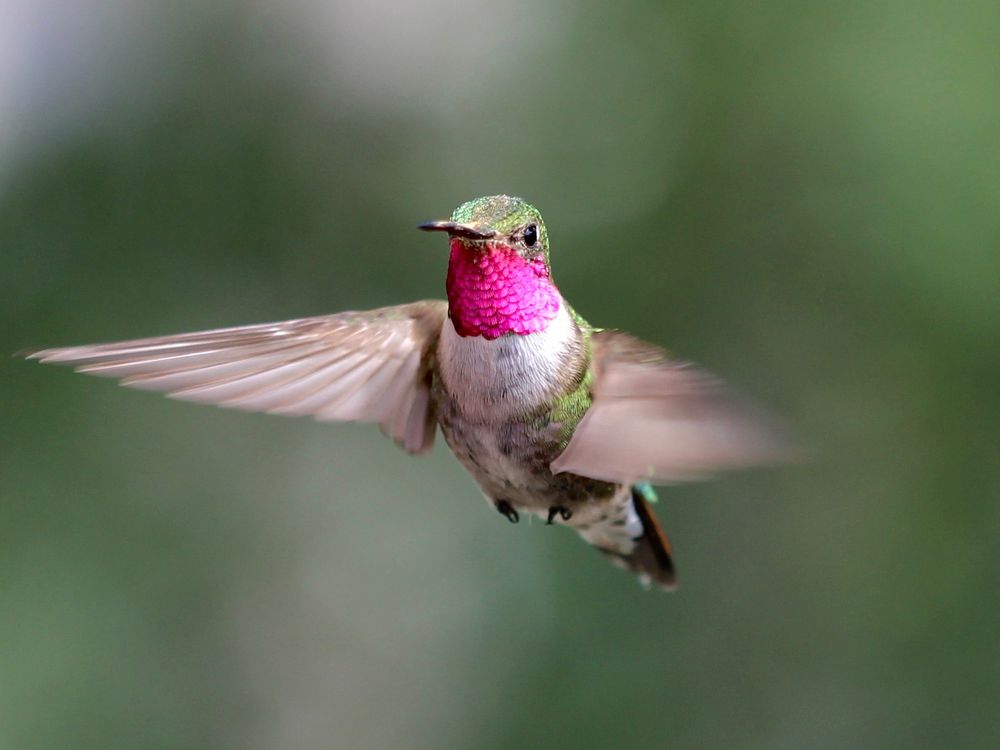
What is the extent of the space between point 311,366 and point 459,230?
505 millimetres

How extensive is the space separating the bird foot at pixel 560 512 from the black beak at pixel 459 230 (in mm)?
561

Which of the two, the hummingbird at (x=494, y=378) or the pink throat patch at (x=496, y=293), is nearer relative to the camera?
the hummingbird at (x=494, y=378)

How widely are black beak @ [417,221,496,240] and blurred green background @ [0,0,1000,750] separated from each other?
2.28 m

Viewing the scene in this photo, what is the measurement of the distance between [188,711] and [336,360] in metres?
2.53

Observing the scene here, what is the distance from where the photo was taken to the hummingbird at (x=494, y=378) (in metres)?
1.30

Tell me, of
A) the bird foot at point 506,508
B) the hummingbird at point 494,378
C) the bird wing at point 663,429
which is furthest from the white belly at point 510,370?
the bird foot at point 506,508

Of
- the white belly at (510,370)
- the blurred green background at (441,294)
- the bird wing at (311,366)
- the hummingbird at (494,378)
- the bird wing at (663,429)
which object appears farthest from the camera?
the blurred green background at (441,294)

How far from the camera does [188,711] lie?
391 cm

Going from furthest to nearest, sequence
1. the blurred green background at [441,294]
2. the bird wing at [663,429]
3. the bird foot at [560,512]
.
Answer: the blurred green background at [441,294] → the bird foot at [560,512] → the bird wing at [663,429]

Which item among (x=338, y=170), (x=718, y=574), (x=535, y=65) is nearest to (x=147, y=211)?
(x=338, y=170)

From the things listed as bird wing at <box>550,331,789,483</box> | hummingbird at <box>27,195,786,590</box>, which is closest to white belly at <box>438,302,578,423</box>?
hummingbird at <box>27,195,786,590</box>

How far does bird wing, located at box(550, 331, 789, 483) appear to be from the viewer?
112cm

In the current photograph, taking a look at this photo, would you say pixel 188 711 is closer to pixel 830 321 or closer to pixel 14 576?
pixel 14 576

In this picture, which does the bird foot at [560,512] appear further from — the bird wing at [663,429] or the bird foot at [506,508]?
the bird wing at [663,429]
